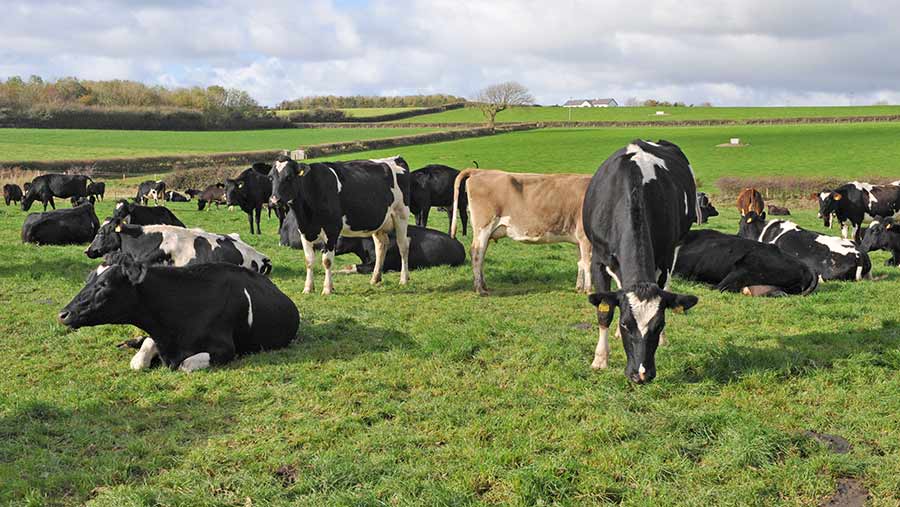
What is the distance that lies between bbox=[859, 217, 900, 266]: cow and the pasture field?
7061 millimetres

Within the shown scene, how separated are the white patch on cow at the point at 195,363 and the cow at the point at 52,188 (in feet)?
81.0

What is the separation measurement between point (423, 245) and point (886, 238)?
35.4 feet

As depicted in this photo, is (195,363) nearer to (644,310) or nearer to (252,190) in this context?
(644,310)

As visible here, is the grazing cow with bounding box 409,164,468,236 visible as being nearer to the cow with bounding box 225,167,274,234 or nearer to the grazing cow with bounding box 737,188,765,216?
the cow with bounding box 225,167,274,234

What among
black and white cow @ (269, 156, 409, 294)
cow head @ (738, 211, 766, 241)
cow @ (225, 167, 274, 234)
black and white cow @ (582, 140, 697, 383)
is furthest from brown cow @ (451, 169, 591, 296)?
cow @ (225, 167, 274, 234)

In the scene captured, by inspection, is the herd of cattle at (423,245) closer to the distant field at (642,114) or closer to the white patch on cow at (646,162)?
the white patch on cow at (646,162)

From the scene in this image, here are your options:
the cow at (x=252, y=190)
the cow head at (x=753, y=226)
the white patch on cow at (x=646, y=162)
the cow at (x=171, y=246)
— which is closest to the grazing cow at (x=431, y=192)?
the cow at (x=252, y=190)

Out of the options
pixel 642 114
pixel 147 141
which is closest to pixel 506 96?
pixel 642 114

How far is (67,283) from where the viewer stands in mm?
12539

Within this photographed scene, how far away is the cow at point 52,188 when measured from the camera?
1130 inches

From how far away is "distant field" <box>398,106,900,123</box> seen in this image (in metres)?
99.6

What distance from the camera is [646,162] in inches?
338

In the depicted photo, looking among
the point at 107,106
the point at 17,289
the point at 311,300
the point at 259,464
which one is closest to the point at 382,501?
the point at 259,464

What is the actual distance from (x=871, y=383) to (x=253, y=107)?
331 ft
